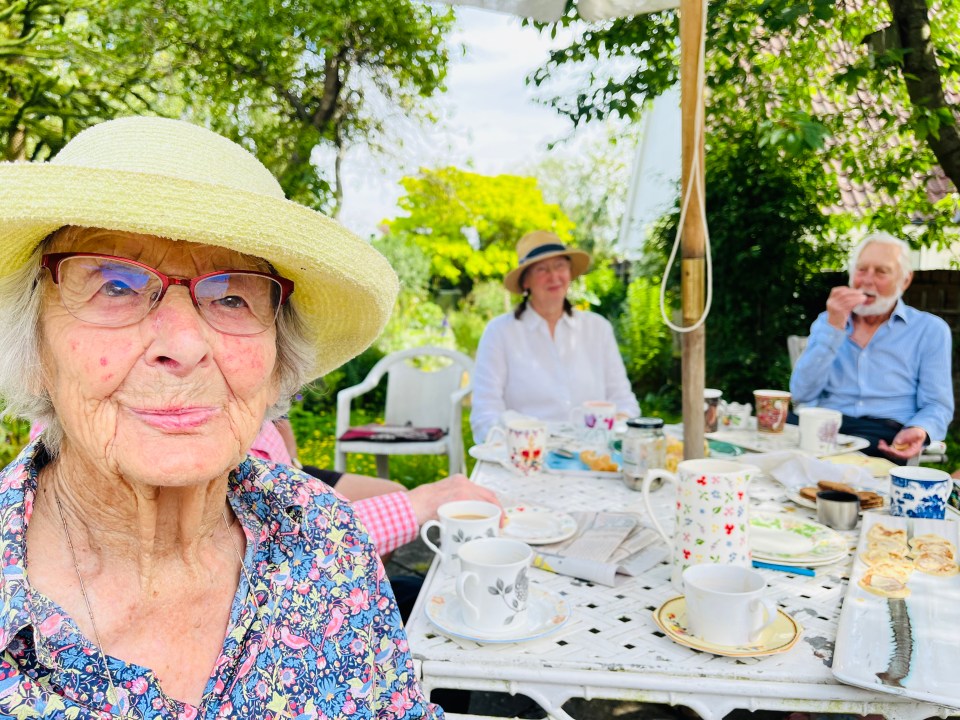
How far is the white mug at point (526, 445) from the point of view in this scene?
2.56 metres

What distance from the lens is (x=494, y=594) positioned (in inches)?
54.5

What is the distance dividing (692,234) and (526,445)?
1.01 metres

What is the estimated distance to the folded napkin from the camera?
2281mm

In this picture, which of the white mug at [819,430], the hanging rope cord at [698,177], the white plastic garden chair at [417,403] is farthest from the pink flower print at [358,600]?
the white plastic garden chair at [417,403]

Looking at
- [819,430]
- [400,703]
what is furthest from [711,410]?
[400,703]

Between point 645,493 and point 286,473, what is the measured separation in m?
0.81

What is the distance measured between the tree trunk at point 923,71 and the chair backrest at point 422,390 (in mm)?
3315

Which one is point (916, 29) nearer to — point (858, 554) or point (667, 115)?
point (858, 554)

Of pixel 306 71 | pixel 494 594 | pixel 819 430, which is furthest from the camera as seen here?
pixel 306 71

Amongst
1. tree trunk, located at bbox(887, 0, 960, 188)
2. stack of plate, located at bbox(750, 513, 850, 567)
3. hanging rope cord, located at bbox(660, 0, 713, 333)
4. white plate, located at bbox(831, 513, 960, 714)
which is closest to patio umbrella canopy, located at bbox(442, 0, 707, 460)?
hanging rope cord, located at bbox(660, 0, 713, 333)

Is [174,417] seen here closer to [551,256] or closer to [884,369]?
[551,256]

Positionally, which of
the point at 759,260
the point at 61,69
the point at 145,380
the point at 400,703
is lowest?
the point at 400,703

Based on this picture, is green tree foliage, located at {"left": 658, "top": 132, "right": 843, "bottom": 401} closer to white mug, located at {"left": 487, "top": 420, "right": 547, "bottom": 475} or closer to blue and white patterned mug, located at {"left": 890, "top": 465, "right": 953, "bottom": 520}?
white mug, located at {"left": 487, "top": 420, "right": 547, "bottom": 475}

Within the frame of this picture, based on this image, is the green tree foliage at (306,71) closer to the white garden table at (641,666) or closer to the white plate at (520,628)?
the white plate at (520,628)
